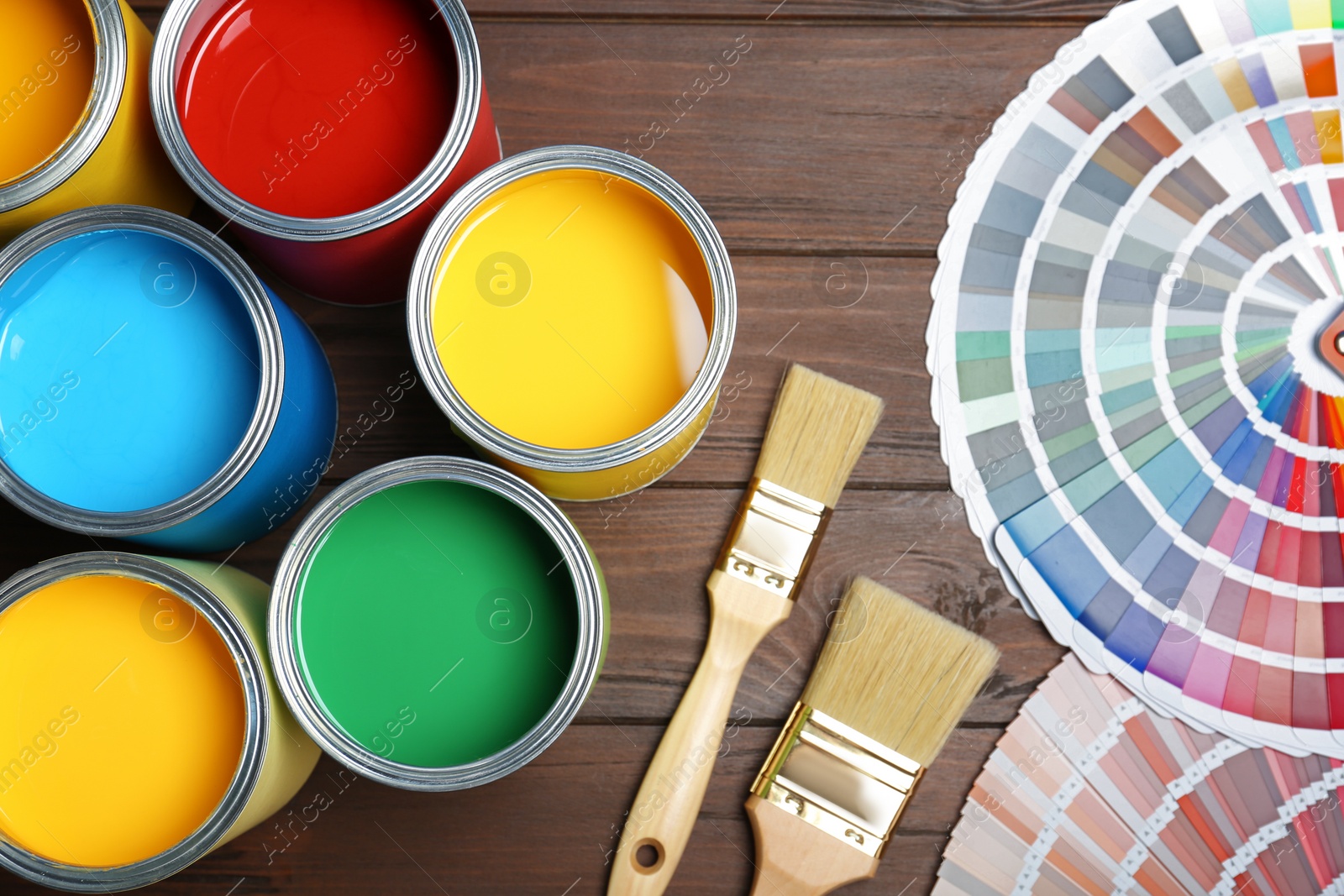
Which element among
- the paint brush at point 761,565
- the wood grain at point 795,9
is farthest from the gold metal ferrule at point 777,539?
the wood grain at point 795,9

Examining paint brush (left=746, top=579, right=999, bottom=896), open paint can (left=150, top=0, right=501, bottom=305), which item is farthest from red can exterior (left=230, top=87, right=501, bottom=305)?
paint brush (left=746, top=579, right=999, bottom=896)

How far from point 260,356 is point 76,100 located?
0.32 meters

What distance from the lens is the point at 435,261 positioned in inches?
29.1

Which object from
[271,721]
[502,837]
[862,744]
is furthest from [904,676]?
[271,721]

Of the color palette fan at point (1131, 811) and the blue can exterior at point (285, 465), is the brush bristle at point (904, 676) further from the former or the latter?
the blue can exterior at point (285, 465)

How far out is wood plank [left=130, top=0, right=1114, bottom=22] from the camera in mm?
954

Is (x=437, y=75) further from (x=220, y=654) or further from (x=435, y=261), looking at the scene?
(x=220, y=654)

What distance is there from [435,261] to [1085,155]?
0.73 meters

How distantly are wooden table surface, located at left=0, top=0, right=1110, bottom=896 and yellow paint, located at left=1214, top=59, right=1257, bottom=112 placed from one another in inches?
6.5

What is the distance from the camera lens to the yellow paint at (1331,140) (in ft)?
3.15

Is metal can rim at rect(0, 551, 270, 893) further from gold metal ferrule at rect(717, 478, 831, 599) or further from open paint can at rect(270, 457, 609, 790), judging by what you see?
gold metal ferrule at rect(717, 478, 831, 599)

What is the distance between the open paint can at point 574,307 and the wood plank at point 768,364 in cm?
13

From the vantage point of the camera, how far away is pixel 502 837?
0.90 m

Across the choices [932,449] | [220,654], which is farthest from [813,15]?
[220,654]
